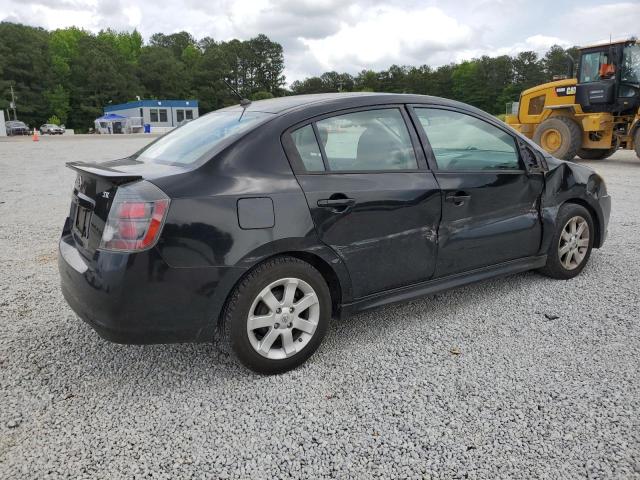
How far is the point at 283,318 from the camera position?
288cm

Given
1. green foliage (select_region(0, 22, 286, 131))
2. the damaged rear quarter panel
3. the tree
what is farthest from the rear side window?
the tree

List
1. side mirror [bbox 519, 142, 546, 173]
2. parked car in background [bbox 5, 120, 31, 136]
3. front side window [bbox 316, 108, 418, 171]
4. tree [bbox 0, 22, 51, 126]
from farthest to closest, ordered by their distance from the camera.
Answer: tree [bbox 0, 22, 51, 126] → parked car in background [bbox 5, 120, 31, 136] → side mirror [bbox 519, 142, 546, 173] → front side window [bbox 316, 108, 418, 171]

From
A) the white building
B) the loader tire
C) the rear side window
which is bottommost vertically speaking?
the loader tire

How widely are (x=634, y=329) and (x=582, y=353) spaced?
1.97ft

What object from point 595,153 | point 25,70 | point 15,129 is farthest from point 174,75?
point 595,153

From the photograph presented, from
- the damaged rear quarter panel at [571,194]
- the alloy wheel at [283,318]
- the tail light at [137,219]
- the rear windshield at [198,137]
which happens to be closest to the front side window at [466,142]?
the damaged rear quarter panel at [571,194]

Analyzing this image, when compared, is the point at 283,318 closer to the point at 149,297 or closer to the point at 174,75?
the point at 149,297

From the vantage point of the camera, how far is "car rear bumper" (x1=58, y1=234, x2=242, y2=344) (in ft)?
8.29

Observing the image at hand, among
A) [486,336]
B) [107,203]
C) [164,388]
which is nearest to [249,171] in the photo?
[107,203]

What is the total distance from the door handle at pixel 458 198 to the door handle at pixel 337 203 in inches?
30.6

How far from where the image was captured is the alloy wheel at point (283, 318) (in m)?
2.81

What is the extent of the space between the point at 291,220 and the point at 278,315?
20.8 inches

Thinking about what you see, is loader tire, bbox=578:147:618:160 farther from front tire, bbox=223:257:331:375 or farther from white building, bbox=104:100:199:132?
white building, bbox=104:100:199:132

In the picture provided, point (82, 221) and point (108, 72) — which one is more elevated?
point (108, 72)
